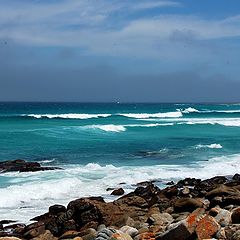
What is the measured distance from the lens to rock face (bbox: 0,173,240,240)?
8023 millimetres

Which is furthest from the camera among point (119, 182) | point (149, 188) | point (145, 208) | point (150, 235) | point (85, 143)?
point (85, 143)

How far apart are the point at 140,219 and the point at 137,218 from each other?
229mm

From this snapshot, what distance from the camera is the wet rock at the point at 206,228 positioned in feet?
25.6

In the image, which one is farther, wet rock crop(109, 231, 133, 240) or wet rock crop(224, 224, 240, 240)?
wet rock crop(109, 231, 133, 240)

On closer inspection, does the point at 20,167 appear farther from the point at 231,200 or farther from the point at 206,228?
the point at 206,228

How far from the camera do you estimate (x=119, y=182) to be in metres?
19.4

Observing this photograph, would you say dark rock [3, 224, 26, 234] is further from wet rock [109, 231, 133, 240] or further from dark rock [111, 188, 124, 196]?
wet rock [109, 231, 133, 240]

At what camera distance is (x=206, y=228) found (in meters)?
7.92

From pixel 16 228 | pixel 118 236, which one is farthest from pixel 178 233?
pixel 16 228

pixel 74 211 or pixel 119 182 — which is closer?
pixel 74 211

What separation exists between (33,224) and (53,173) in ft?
28.6

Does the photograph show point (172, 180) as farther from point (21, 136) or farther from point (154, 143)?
point (21, 136)

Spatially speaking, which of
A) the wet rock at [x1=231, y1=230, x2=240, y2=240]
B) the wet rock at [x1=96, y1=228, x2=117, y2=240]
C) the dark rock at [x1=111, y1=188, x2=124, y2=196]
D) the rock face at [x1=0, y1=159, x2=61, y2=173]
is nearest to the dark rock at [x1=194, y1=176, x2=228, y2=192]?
the dark rock at [x1=111, y1=188, x2=124, y2=196]

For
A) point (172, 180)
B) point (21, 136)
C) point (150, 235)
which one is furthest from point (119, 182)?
point (21, 136)
